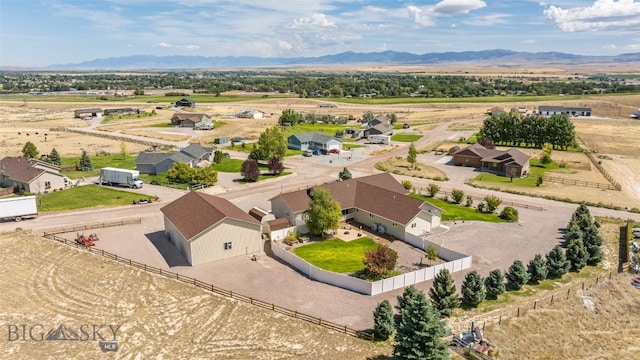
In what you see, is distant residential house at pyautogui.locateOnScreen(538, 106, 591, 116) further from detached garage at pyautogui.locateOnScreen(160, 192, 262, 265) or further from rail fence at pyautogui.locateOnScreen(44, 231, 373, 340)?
rail fence at pyautogui.locateOnScreen(44, 231, 373, 340)

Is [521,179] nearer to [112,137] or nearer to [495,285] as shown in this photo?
[495,285]

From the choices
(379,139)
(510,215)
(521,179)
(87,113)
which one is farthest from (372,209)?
(87,113)

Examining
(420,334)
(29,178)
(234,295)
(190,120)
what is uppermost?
(190,120)

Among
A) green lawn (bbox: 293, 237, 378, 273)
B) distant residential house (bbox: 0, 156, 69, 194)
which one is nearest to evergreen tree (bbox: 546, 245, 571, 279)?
green lawn (bbox: 293, 237, 378, 273)

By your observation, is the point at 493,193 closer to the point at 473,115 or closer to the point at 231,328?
the point at 231,328

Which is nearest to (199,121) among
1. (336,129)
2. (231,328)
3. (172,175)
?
(336,129)

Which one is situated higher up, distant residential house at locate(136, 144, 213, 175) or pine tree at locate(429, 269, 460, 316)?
distant residential house at locate(136, 144, 213, 175)
